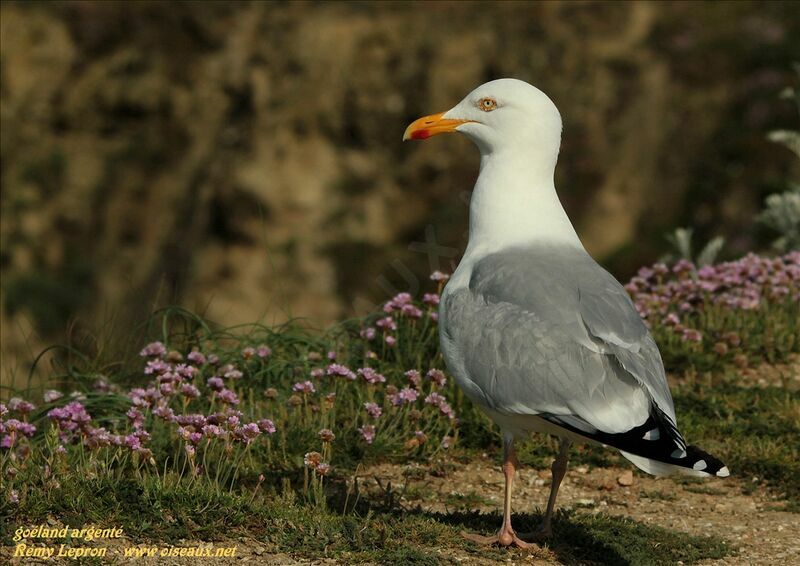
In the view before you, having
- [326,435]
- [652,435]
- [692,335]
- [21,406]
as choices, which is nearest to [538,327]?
[652,435]

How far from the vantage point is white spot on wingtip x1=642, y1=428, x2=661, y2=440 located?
3.98m

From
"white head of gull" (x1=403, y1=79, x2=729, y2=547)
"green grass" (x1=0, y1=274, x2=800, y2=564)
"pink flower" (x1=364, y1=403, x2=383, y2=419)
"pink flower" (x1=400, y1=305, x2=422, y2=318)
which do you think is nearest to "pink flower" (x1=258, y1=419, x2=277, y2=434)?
"green grass" (x1=0, y1=274, x2=800, y2=564)

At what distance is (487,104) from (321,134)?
663cm

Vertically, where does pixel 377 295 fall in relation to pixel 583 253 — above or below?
below

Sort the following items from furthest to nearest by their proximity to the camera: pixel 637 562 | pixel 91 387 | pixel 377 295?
pixel 377 295
pixel 91 387
pixel 637 562

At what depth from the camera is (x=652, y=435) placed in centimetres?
399

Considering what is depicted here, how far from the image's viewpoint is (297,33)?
11.8 meters

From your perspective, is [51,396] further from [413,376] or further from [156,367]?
[413,376]

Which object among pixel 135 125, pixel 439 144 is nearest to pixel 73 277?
pixel 135 125

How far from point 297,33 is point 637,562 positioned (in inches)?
324

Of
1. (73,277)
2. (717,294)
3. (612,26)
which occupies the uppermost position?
(612,26)

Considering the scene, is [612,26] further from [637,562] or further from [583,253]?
[637,562]

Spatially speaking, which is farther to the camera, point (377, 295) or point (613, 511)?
point (377, 295)

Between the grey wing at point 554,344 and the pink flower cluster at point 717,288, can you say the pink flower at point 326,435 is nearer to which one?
the grey wing at point 554,344
